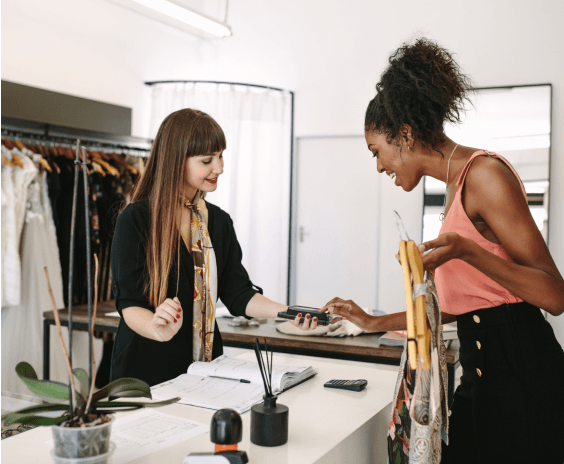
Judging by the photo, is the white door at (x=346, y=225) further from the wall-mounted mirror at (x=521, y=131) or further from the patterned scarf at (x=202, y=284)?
the patterned scarf at (x=202, y=284)

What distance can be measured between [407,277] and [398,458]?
468 millimetres

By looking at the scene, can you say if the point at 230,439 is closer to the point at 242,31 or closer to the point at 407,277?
the point at 407,277

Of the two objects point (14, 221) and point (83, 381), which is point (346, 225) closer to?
point (14, 221)

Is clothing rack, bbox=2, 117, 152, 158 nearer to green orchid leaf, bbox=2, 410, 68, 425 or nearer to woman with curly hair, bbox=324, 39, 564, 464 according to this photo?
woman with curly hair, bbox=324, 39, 564, 464

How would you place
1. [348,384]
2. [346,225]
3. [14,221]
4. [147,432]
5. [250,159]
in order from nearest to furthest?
[147,432]
[348,384]
[14,221]
[250,159]
[346,225]

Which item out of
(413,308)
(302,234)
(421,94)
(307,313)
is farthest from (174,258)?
(302,234)

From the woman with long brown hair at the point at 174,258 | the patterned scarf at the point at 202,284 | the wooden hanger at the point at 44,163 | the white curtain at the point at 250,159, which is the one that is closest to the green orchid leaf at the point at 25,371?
the woman with long brown hair at the point at 174,258

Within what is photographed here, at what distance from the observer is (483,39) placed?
14.8ft

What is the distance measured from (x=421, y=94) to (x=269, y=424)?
845mm

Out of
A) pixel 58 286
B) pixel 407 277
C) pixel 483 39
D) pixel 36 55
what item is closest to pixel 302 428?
pixel 407 277

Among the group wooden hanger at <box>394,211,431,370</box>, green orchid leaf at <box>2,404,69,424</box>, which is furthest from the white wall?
Result: wooden hanger at <box>394,211,431,370</box>

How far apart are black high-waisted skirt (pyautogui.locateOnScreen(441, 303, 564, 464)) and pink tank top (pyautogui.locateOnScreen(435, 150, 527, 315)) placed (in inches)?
0.9

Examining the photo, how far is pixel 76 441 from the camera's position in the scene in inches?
35.3

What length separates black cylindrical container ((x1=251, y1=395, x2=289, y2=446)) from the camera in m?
1.15
